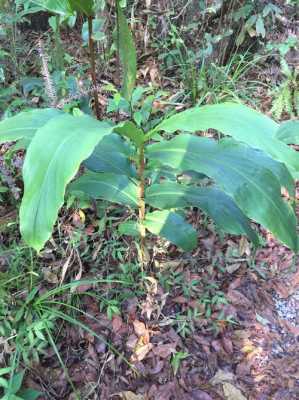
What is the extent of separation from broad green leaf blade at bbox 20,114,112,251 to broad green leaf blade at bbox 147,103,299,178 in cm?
29

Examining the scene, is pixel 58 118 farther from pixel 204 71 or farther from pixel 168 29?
pixel 168 29

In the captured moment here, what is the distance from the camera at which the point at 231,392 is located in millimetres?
1854

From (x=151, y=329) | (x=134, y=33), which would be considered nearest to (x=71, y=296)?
(x=151, y=329)

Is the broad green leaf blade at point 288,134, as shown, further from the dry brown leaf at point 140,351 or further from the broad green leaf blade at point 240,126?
the dry brown leaf at point 140,351

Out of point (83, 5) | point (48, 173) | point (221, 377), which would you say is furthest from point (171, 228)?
point (83, 5)

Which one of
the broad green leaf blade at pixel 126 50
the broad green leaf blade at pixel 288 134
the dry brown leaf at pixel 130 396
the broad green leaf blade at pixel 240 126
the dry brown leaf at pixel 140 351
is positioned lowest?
the dry brown leaf at pixel 130 396

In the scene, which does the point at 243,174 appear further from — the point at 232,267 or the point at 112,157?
the point at 232,267

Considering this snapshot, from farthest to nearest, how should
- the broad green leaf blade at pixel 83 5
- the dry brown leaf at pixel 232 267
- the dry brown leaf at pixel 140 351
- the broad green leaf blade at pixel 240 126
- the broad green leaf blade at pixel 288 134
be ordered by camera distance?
the dry brown leaf at pixel 232 267
the dry brown leaf at pixel 140 351
the broad green leaf blade at pixel 83 5
the broad green leaf blade at pixel 288 134
the broad green leaf blade at pixel 240 126

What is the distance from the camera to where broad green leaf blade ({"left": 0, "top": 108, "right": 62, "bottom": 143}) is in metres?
1.39

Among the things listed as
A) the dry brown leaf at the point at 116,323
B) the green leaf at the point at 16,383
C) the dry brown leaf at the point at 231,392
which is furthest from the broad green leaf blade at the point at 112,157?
the dry brown leaf at the point at 231,392

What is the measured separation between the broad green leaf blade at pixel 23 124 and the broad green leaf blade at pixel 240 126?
46cm

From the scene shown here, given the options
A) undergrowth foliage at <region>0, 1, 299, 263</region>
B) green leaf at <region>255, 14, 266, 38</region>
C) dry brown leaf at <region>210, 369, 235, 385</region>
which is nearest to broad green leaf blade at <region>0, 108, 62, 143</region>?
undergrowth foliage at <region>0, 1, 299, 263</region>

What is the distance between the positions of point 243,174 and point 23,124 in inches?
30.8

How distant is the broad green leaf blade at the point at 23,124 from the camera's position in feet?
Result: 4.57
